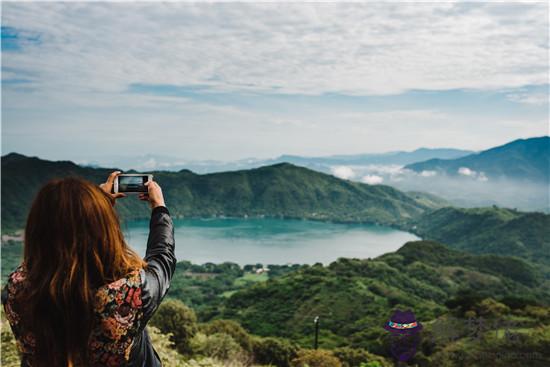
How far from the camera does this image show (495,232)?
6819cm

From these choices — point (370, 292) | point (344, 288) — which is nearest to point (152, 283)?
point (370, 292)

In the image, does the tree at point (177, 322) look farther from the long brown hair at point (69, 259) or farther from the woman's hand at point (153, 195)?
the long brown hair at point (69, 259)

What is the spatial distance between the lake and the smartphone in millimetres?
50854

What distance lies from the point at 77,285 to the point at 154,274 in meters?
0.17

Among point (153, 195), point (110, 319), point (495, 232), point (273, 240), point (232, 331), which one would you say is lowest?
point (273, 240)

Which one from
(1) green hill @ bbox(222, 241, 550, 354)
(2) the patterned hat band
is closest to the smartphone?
(2) the patterned hat band

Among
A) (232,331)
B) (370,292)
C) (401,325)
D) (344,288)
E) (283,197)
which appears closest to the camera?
(401,325)

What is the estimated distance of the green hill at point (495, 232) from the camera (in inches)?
2379

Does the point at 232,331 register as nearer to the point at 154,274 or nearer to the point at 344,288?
the point at 154,274

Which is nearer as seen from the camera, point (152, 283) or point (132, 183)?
point (152, 283)

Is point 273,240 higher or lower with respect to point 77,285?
lower

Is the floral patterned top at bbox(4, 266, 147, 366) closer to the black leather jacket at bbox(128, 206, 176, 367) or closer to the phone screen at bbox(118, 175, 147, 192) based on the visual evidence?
the black leather jacket at bbox(128, 206, 176, 367)

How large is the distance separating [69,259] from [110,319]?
0.15 m

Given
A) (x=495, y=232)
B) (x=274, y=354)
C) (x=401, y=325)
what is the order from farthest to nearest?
(x=495, y=232)
(x=274, y=354)
(x=401, y=325)
